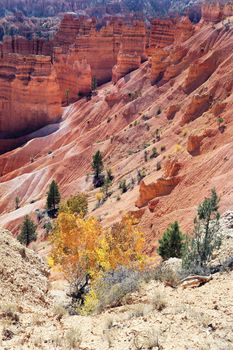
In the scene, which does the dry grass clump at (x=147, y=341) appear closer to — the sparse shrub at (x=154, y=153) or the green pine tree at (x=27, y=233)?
the green pine tree at (x=27, y=233)

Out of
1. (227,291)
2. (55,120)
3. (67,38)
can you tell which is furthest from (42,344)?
(67,38)

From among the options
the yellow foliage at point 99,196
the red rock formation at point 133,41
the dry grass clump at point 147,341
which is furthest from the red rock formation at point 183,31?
the dry grass clump at point 147,341

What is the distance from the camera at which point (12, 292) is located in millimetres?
13344

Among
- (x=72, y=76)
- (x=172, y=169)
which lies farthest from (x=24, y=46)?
(x=172, y=169)

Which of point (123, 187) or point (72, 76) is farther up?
point (72, 76)

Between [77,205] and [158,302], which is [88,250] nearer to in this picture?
[158,302]

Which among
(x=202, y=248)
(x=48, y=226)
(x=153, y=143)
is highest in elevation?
(x=153, y=143)

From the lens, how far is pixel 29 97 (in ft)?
221

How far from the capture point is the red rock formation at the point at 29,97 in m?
66.9

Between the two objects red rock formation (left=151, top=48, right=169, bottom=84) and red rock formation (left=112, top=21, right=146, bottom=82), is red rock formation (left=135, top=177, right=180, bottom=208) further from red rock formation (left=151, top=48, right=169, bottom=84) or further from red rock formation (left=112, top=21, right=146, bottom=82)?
red rock formation (left=112, top=21, right=146, bottom=82)

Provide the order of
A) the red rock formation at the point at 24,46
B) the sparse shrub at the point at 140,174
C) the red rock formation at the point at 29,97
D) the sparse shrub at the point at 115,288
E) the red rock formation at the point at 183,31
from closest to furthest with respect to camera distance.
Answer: the sparse shrub at the point at 115,288, the sparse shrub at the point at 140,174, the red rock formation at the point at 183,31, the red rock formation at the point at 29,97, the red rock formation at the point at 24,46

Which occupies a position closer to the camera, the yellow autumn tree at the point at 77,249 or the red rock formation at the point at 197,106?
the yellow autumn tree at the point at 77,249

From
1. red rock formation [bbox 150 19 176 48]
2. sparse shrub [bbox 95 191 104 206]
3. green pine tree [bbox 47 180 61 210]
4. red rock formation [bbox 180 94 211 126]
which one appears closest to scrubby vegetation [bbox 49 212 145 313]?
sparse shrub [bbox 95 191 104 206]

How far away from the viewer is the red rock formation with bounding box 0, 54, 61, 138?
66.9 meters
